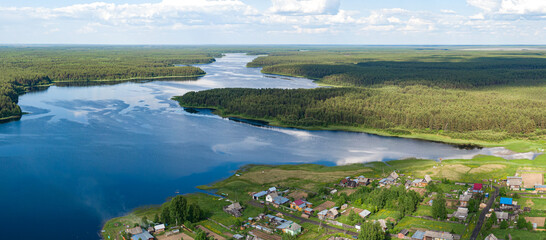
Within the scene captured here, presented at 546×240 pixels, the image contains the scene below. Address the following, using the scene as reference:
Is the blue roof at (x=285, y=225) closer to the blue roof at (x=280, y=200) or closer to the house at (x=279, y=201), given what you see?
the house at (x=279, y=201)

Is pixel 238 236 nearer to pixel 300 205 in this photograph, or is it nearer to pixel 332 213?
pixel 300 205

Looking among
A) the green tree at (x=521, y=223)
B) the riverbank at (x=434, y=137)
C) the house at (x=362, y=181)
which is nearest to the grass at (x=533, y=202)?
the green tree at (x=521, y=223)

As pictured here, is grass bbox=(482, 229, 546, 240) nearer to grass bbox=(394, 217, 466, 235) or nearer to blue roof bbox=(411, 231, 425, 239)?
grass bbox=(394, 217, 466, 235)

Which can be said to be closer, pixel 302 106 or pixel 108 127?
pixel 108 127

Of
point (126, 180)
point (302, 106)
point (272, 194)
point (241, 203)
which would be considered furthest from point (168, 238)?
point (302, 106)

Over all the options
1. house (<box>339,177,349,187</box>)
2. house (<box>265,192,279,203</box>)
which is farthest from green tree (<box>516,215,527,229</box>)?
house (<box>265,192,279,203</box>)

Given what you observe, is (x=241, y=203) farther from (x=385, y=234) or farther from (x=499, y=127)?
(x=499, y=127)
